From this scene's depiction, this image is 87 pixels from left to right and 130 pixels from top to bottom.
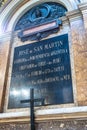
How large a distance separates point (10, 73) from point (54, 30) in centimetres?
161

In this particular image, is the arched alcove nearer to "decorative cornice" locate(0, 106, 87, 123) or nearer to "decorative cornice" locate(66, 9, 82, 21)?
"decorative cornice" locate(66, 9, 82, 21)

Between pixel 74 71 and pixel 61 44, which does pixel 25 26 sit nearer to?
pixel 61 44

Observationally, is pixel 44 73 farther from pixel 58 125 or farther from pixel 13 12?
pixel 13 12

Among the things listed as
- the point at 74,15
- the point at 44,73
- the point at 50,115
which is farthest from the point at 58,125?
the point at 74,15

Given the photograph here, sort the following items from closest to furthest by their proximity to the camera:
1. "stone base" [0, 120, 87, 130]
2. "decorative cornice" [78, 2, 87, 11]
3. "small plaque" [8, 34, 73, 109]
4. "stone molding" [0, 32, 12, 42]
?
"stone base" [0, 120, 87, 130] < "small plaque" [8, 34, 73, 109] < "decorative cornice" [78, 2, 87, 11] < "stone molding" [0, 32, 12, 42]

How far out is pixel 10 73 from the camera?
178 inches

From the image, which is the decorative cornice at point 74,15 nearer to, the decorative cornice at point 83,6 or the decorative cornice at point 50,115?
the decorative cornice at point 83,6

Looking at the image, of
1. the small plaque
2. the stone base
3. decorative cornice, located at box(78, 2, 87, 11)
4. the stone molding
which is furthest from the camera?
the stone molding

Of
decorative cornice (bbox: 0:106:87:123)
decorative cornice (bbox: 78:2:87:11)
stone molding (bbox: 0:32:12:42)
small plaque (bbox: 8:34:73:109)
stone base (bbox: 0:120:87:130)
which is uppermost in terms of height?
decorative cornice (bbox: 78:2:87:11)

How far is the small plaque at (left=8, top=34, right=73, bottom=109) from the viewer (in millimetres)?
3736

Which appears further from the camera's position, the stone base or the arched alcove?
the arched alcove

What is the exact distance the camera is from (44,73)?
13.3ft

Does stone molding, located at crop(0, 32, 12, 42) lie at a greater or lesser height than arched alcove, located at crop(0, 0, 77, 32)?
lesser

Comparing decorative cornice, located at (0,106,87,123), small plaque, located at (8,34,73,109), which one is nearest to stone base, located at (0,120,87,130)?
decorative cornice, located at (0,106,87,123)
